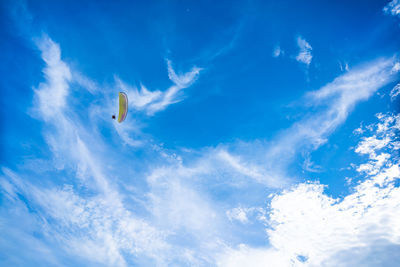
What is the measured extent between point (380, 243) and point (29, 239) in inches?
2455

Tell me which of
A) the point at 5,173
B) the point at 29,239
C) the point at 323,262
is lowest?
the point at 323,262

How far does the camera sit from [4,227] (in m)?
42.1

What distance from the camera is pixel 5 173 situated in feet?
105

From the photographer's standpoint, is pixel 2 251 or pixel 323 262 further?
pixel 2 251

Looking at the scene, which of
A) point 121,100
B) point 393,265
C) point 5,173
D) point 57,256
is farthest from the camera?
point 57,256

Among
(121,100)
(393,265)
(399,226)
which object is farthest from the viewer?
(393,265)

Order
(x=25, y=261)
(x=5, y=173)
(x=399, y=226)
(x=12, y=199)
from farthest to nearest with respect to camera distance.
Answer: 1. (x=25, y=261)
2. (x=12, y=199)
3. (x=5, y=173)
4. (x=399, y=226)

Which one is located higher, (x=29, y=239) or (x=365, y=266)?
(x=29, y=239)

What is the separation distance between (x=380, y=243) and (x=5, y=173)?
54.5 metres

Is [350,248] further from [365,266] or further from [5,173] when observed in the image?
[5,173]

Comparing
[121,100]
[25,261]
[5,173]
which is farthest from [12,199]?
[121,100]

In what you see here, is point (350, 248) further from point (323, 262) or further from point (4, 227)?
point (4, 227)

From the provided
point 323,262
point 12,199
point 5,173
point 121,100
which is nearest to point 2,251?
point 12,199

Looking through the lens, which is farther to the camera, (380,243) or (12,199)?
(12,199)
